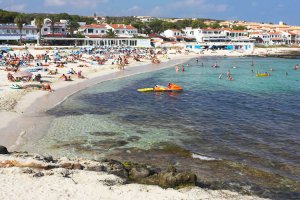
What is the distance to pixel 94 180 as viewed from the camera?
13695mm

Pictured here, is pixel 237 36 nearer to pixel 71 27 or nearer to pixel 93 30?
pixel 93 30

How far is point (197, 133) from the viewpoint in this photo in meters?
22.5

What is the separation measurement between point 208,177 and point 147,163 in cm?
289

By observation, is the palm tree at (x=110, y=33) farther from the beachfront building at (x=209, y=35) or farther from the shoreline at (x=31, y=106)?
the shoreline at (x=31, y=106)

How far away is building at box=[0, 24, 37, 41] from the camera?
8797cm

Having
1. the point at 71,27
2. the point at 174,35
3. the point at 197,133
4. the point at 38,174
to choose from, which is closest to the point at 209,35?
Result: the point at 174,35

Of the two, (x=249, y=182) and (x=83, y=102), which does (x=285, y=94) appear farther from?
(x=249, y=182)

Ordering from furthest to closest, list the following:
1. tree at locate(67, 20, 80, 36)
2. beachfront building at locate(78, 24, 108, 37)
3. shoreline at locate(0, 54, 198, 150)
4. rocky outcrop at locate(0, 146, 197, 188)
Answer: beachfront building at locate(78, 24, 108, 37)
tree at locate(67, 20, 80, 36)
shoreline at locate(0, 54, 198, 150)
rocky outcrop at locate(0, 146, 197, 188)

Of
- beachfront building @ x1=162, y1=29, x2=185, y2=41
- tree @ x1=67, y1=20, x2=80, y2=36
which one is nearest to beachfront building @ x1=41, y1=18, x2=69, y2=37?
tree @ x1=67, y1=20, x2=80, y2=36

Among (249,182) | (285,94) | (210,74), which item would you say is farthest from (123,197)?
(210,74)

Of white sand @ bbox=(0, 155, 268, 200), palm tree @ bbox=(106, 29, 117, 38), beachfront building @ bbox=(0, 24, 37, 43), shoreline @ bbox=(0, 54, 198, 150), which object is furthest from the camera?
palm tree @ bbox=(106, 29, 117, 38)

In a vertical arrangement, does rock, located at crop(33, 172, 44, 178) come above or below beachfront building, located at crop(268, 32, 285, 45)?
below

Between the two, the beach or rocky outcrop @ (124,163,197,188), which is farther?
rocky outcrop @ (124,163,197,188)

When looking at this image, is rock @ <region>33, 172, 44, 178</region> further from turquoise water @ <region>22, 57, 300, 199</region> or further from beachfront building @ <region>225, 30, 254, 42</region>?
beachfront building @ <region>225, 30, 254, 42</region>
